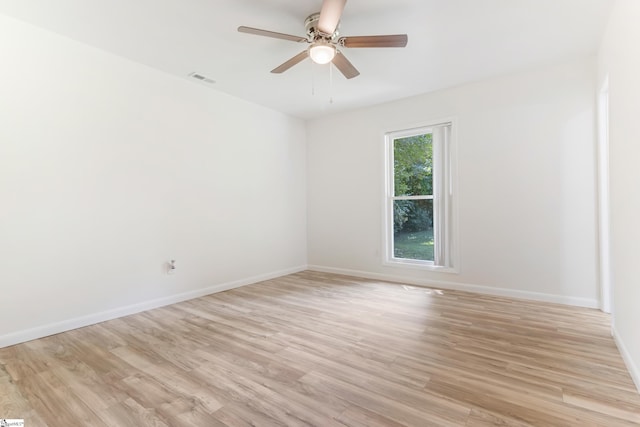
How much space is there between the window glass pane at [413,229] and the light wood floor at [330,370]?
131cm

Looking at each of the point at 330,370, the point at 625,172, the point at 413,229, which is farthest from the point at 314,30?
the point at 413,229

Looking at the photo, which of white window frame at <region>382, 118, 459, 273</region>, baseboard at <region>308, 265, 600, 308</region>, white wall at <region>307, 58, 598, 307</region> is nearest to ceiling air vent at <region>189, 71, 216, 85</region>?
white wall at <region>307, 58, 598, 307</region>

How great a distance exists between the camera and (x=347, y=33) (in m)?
2.78

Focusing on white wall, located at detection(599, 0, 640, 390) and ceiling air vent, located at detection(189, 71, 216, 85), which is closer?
white wall, located at detection(599, 0, 640, 390)

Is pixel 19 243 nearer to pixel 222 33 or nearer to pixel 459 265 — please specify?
pixel 222 33

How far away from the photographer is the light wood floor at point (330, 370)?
5.34 ft

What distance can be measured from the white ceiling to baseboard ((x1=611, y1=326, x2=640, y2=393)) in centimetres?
259

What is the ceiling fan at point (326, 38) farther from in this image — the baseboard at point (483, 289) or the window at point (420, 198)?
the baseboard at point (483, 289)

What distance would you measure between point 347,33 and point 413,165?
2328 millimetres

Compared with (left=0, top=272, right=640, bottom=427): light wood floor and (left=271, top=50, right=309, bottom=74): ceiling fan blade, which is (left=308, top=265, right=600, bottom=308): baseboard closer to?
(left=0, top=272, right=640, bottom=427): light wood floor

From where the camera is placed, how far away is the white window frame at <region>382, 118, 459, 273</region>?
408cm

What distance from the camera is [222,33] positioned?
2744mm

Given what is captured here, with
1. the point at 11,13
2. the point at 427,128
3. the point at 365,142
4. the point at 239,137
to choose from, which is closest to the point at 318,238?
the point at 365,142

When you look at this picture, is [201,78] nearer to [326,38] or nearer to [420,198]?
[326,38]
